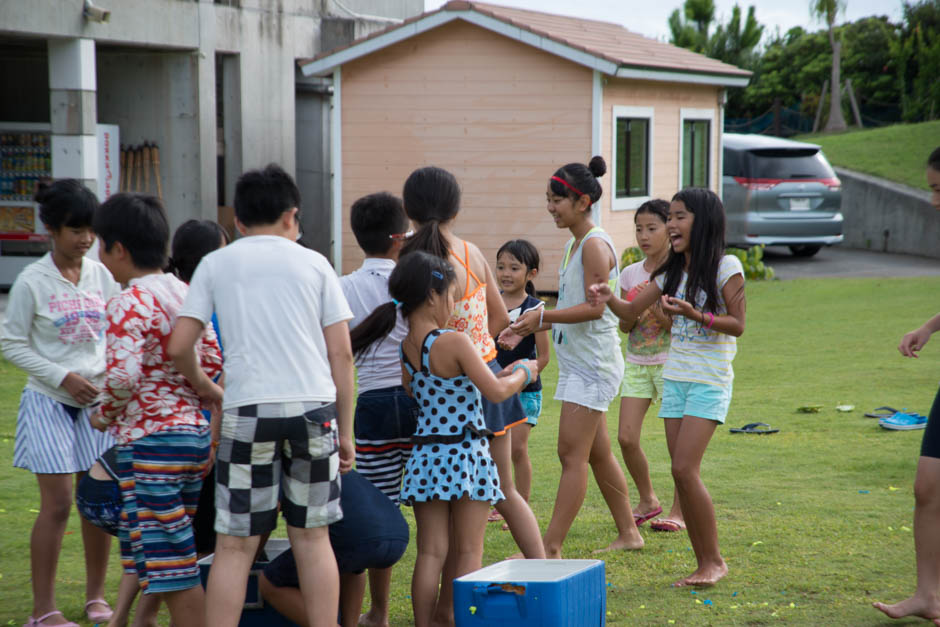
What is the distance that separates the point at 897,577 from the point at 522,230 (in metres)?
11.7

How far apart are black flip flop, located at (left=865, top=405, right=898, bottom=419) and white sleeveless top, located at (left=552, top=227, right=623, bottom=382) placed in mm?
4251

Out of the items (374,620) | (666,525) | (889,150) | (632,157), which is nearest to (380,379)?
(374,620)

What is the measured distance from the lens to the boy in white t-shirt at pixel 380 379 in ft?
14.1

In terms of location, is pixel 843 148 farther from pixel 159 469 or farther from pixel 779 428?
pixel 159 469

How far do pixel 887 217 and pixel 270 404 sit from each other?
972 inches

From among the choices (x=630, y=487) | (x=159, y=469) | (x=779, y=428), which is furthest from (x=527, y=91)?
(x=159, y=469)

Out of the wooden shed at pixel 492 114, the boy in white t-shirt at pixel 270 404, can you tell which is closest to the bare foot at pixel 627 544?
the boy in white t-shirt at pixel 270 404

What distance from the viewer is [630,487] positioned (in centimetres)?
692

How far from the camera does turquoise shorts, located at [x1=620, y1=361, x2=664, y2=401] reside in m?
5.94

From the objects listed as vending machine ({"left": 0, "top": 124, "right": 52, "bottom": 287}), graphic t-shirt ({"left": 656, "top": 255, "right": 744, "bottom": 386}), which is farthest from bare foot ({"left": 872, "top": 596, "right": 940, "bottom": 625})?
vending machine ({"left": 0, "top": 124, "right": 52, "bottom": 287})

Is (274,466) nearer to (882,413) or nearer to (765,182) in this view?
(882,413)

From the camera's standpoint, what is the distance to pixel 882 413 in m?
8.77

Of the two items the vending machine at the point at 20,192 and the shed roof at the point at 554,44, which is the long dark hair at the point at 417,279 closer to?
the shed roof at the point at 554,44

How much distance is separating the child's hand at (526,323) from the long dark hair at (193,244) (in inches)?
52.9
